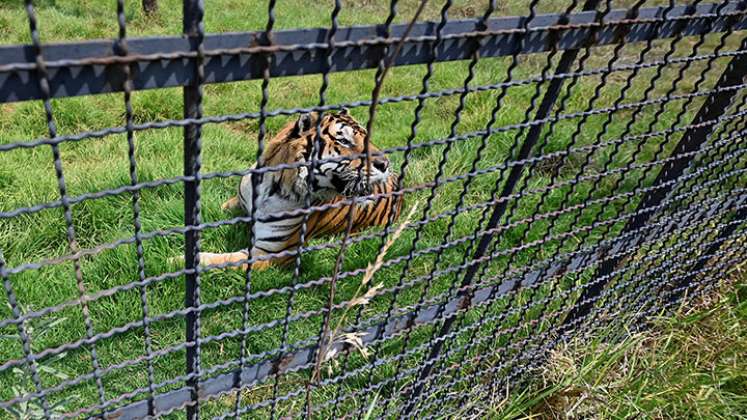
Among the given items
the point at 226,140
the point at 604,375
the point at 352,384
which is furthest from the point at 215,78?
the point at 226,140

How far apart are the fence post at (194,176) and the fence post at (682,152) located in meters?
1.59

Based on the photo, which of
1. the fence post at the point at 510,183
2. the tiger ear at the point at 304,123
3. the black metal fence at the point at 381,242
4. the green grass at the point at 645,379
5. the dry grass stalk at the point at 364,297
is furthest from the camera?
the tiger ear at the point at 304,123

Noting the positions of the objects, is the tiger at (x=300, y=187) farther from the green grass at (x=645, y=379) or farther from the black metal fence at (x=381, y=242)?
the green grass at (x=645, y=379)

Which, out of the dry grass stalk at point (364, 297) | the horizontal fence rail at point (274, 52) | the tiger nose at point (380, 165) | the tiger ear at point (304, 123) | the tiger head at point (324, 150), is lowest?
the tiger head at point (324, 150)

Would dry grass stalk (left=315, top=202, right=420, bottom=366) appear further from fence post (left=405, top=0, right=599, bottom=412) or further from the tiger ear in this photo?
the tiger ear

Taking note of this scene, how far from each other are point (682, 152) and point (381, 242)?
135 centimetres

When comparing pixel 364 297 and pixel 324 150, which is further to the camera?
pixel 324 150

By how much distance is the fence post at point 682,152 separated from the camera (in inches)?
77.5

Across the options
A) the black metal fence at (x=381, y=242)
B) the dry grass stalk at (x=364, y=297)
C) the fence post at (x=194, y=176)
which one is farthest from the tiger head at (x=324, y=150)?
the fence post at (x=194, y=176)

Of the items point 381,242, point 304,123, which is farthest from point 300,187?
point 381,242

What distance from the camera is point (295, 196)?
10.6 feet

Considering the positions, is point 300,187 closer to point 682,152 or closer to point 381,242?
point 381,242

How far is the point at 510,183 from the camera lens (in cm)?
167

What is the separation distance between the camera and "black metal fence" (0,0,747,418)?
94 cm
